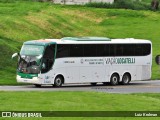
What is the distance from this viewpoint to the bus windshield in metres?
41.2

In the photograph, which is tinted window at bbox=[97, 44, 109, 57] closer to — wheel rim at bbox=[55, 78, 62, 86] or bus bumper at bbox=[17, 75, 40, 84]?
wheel rim at bbox=[55, 78, 62, 86]

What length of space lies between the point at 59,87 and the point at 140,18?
47917 mm

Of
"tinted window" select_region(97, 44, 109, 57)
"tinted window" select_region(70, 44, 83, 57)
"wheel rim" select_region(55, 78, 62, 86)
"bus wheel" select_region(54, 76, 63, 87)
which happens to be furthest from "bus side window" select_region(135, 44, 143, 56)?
"wheel rim" select_region(55, 78, 62, 86)

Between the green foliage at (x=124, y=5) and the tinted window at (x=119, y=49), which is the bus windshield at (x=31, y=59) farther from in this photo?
the green foliage at (x=124, y=5)

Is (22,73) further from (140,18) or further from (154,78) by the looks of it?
(140,18)

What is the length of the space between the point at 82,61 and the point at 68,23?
3518 centimetres

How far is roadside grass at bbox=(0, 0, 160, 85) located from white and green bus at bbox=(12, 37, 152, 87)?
23.8 feet

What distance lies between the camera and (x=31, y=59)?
41594 mm

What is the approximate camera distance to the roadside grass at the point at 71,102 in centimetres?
2320

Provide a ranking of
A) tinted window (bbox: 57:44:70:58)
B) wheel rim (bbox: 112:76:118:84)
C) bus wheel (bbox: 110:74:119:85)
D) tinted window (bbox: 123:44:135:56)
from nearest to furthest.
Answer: tinted window (bbox: 57:44:70:58) < bus wheel (bbox: 110:74:119:85) < wheel rim (bbox: 112:76:118:84) < tinted window (bbox: 123:44:135:56)

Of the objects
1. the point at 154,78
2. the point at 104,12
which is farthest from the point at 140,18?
the point at 154,78

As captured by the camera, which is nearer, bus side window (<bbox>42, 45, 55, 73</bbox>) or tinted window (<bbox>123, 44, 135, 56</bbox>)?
bus side window (<bbox>42, 45, 55, 73</bbox>)

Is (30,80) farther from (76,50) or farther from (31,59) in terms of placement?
(76,50)

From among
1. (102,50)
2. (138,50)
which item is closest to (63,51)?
(102,50)
